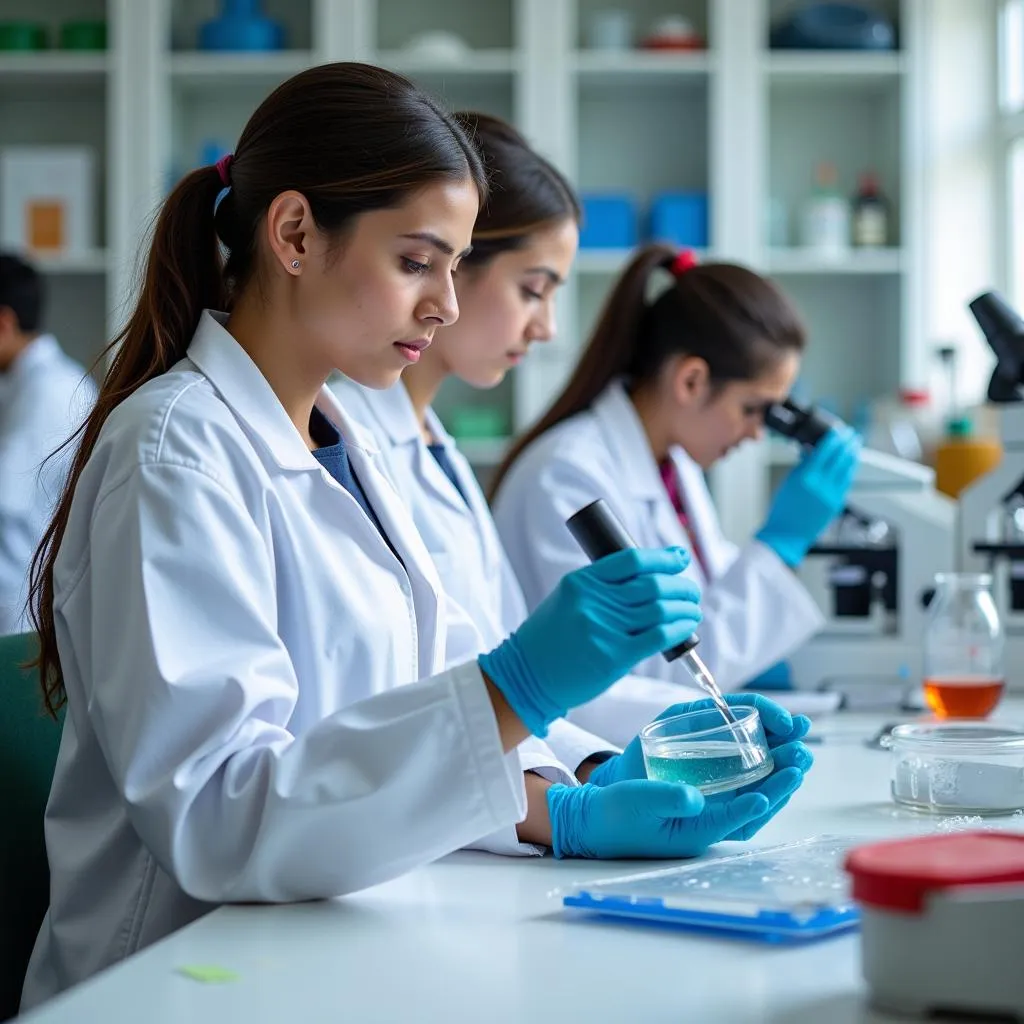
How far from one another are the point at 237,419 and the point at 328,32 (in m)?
3.16

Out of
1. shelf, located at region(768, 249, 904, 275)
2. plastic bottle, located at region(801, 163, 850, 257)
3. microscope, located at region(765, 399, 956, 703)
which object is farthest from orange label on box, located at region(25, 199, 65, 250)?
microscope, located at region(765, 399, 956, 703)

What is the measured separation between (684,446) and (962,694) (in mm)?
819

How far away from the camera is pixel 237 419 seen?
121 cm

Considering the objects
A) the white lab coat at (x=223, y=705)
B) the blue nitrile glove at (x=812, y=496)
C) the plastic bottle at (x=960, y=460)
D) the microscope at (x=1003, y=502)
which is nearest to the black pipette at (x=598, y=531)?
the white lab coat at (x=223, y=705)

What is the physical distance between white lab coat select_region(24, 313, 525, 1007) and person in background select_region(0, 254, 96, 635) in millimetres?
1861

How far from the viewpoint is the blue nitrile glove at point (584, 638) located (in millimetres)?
1011

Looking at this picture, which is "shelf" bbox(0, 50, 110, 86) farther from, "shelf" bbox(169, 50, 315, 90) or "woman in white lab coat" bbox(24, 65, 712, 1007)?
"woman in white lab coat" bbox(24, 65, 712, 1007)

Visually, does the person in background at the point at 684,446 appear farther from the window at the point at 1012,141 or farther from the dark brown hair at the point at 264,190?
the window at the point at 1012,141

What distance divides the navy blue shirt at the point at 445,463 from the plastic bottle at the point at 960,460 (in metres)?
1.20

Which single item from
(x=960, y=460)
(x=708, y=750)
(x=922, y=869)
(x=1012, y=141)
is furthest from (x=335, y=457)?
(x=1012, y=141)

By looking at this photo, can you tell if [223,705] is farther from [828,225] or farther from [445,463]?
[828,225]

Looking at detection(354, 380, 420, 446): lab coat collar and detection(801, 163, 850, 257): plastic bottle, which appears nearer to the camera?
detection(354, 380, 420, 446): lab coat collar

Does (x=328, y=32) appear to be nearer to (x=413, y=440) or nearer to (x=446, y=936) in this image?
(x=413, y=440)

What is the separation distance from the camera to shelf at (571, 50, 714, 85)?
4.05m
